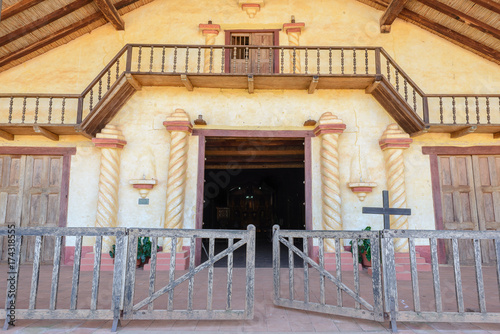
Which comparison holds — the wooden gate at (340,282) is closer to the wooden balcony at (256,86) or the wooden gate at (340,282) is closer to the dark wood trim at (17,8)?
the wooden balcony at (256,86)

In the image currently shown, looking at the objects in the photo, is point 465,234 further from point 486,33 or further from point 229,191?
point 229,191

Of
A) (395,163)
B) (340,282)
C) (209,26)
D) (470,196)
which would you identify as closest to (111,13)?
(209,26)

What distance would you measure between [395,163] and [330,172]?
1.39 metres

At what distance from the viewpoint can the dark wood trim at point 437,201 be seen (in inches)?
263

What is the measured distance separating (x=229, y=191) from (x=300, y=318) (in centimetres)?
1178

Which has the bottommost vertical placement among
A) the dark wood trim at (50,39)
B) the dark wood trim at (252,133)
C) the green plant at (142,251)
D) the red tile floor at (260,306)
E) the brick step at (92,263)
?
the red tile floor at (260,306)

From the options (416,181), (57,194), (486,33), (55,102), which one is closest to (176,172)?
(57,194)

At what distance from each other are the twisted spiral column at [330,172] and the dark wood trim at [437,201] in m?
2.18

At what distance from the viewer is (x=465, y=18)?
22.1ft

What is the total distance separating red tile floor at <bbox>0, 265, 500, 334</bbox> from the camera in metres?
2.95

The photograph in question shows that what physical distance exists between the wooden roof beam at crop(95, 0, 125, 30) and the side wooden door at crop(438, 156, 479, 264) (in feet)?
26.2

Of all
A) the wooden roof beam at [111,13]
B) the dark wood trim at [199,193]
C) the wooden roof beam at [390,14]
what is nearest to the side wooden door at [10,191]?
the wooden roof beam at [111,13]

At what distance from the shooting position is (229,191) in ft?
49.0

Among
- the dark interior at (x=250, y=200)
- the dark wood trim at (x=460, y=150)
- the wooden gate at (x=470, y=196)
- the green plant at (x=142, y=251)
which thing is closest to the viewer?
the green plant at (x=142, y=251)
